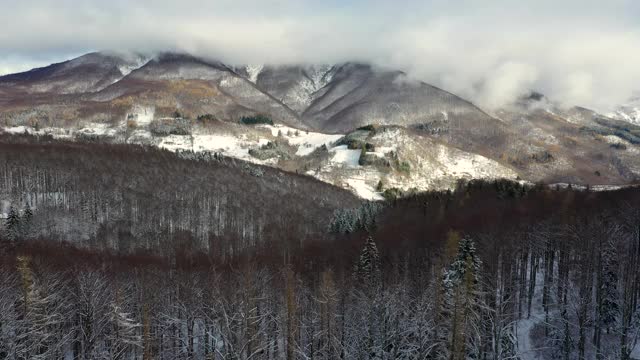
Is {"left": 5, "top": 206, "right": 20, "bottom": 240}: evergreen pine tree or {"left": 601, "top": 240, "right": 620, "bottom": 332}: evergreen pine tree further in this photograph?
{"left": 5, "top": 206, "right": 20, "bottom": 240}: evergreen pine tree

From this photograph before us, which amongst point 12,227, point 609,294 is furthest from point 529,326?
point 12,227

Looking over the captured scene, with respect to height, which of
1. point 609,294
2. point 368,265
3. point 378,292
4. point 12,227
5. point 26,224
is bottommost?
point 26,224

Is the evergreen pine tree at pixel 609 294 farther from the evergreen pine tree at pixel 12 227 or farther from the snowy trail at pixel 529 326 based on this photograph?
the evergreen pine tree at pixel 12 227

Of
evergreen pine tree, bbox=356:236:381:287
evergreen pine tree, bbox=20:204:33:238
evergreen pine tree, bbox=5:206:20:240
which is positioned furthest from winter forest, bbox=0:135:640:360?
evergreen pine tree, bbox=20:204:33:238

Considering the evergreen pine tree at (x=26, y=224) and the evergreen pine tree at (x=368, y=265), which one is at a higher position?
the evergreen pine tree at (x=368, y=265)

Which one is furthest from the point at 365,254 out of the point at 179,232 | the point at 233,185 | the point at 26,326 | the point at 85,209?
the point at 233,185

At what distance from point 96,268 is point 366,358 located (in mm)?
37495

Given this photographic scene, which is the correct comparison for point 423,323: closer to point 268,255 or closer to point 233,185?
point 268,255

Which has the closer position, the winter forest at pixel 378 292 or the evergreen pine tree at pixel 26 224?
the winter forest at pixel 378 292

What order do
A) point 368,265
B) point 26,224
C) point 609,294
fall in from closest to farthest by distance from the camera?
point 609,294 → point 368,265 → point 26,224

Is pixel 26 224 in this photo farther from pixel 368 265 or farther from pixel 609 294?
pixel 609 294

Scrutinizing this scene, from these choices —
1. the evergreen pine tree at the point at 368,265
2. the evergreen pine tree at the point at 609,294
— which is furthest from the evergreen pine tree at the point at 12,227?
the evergreen pine tree at the point at 609,294

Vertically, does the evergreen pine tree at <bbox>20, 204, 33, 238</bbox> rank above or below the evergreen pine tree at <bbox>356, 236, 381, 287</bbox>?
below

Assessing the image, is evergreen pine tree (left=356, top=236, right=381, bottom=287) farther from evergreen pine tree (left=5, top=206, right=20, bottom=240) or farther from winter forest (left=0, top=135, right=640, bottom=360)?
evergreen pine tree (left=5, top=206, right=20, bottom=240)
